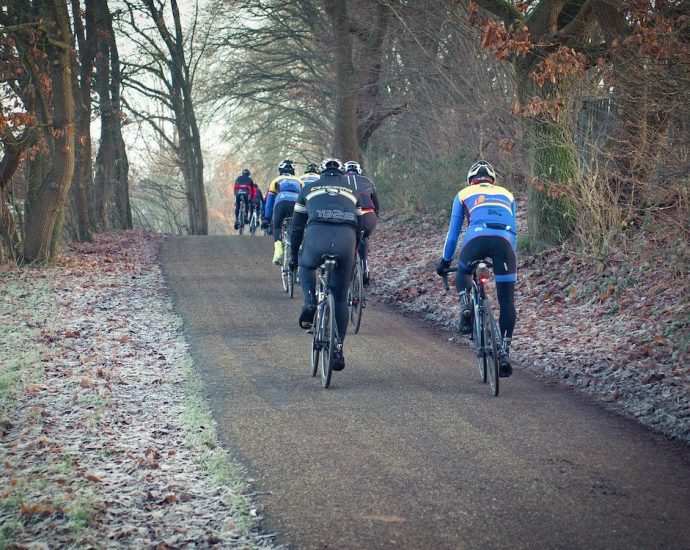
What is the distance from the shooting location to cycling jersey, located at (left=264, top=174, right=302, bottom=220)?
15.9 m

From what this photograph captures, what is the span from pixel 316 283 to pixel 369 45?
17.7 m

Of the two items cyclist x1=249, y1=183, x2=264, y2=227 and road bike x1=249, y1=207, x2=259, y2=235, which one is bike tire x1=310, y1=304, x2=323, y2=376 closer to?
road bike x1=249, y1=207, x2=259, y2=235

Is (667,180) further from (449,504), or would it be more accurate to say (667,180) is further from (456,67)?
(456,67)

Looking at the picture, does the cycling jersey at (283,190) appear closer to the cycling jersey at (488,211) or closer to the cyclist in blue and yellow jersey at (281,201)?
the cyclist in blue and yellow jersey at (281,201)

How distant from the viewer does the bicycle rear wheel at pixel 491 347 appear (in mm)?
8383

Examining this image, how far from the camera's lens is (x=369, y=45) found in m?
25.9

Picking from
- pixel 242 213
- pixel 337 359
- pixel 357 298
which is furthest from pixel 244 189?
pixel 337 359

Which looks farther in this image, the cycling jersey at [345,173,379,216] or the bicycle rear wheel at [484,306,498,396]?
the cycling jersey at [345,173,379,216]

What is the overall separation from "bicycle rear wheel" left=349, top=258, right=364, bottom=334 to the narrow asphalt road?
1.24m

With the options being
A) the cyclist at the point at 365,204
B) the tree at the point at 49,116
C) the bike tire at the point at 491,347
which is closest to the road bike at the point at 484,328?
the bike tire at the point at 491,347

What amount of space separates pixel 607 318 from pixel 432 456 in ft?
19.7

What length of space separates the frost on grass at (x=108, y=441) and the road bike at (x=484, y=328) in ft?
9.11

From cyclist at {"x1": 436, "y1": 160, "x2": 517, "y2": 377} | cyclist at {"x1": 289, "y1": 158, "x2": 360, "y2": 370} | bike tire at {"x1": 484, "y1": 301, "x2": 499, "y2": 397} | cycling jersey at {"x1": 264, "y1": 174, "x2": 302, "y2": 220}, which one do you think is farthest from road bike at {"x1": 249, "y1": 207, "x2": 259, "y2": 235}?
bike tire at {"x1": 484, "y1": 301, "x2": 499, "y2": 397}

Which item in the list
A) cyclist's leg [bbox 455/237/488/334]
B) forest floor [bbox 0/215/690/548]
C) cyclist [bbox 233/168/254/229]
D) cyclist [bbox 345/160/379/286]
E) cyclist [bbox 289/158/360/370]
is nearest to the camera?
forest floor [bbox 0/215/690/548]
